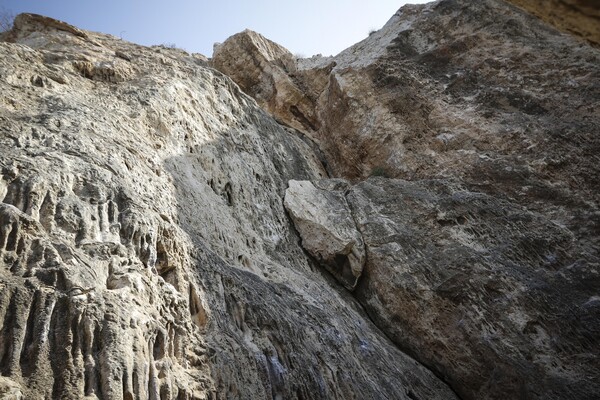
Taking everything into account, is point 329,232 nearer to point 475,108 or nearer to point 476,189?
point 476,189

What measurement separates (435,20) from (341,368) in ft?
52.9

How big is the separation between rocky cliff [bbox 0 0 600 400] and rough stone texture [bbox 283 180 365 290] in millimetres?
64

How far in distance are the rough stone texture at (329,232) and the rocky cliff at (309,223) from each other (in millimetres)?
64

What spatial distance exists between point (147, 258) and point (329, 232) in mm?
6247

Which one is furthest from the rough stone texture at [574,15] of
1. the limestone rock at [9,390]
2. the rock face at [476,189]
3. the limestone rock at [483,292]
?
the limestone rock at [483,292]

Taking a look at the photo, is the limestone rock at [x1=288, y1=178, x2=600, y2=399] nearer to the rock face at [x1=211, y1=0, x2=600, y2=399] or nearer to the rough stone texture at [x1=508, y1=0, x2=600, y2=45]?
the rock face at [x1=211, y1=0, x2=600, y2=399]

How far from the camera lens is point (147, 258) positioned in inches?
277

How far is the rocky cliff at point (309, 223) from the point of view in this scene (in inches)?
230

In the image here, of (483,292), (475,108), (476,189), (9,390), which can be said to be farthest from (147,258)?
(475,108)

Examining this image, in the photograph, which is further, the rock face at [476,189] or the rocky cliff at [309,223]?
the rock face at [476,189]

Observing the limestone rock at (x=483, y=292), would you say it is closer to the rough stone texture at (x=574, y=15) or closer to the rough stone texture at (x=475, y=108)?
the rough stone texture at (x=475, y=108)

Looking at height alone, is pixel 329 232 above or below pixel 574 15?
above

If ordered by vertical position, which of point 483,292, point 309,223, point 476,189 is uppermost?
point 309,223

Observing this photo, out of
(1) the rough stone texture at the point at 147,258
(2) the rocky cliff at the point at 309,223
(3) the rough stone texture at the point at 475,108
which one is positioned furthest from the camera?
(3) the rough stone texture at the point at 475,108
